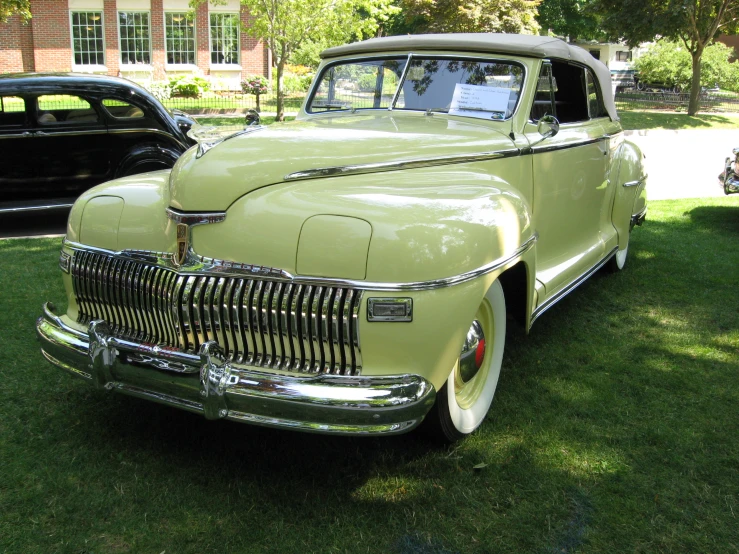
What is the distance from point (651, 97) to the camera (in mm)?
29375

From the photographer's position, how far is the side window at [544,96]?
421 cm

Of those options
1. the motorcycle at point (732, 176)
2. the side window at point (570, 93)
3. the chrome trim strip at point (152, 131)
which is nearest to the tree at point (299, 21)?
the chrome trim strip at point (152, 131)

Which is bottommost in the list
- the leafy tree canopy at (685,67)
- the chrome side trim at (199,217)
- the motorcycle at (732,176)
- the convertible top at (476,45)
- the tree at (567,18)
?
the motorcycle at (732,176)

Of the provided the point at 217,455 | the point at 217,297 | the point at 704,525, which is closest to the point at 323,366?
the point at 217,297

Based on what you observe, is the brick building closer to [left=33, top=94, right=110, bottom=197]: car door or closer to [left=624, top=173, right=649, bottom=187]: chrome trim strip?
[left=33, top=94, right=110, bottom=197]: car door

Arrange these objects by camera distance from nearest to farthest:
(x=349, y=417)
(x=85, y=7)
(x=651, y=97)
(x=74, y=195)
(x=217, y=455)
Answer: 1. (x=349, y=417)
2. (x=217, y=455)
3. (x=74, y=195)
4. (x=85, y=7)
5. (x=651, y=97)

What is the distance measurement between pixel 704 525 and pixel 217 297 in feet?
6.80

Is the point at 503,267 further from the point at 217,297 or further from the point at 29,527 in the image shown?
the point at 29,527

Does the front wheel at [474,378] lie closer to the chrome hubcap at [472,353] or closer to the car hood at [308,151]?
the chrome hubcap at [472,353]

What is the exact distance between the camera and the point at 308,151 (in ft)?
10.4

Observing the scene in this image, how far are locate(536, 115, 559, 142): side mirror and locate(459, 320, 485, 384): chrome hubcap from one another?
51.0 inches

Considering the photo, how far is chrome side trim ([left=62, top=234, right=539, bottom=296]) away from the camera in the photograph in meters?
2.63

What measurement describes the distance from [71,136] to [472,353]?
582 centimetres

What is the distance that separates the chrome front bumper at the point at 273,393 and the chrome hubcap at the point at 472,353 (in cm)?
60
